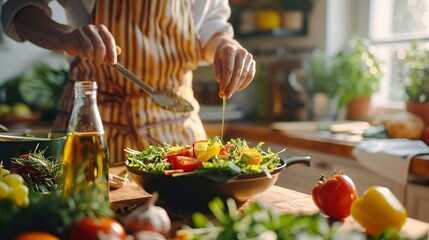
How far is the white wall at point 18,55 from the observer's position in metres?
2.84

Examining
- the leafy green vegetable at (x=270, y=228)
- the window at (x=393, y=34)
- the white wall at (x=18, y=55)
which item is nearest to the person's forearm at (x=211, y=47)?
the leafy green vegetable at (x=270, y=228)

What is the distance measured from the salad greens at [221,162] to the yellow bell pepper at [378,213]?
17 centimetres

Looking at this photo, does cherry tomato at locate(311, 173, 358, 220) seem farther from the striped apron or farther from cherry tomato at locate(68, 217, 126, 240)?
the striped apron

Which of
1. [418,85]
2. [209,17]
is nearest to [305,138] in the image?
[418,85]

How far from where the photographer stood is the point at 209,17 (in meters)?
1.52

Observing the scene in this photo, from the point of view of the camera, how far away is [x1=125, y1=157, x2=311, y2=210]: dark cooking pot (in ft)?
2.57

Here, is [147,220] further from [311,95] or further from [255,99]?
[255,99]

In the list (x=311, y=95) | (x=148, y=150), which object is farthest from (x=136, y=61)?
(x=311, y=95)

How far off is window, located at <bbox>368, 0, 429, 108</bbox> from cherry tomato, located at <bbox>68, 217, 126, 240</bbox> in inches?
81.6

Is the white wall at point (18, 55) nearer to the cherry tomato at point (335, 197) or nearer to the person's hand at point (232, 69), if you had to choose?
the person's hand at point (232, 69)

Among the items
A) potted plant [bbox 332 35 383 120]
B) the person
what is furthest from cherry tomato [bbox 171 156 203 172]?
potted plant [bbox 332 35 383 120]

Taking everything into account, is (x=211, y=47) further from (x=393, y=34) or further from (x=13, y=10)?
(x=393, y=34)

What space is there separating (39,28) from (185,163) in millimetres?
581

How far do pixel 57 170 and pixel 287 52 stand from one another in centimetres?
204
